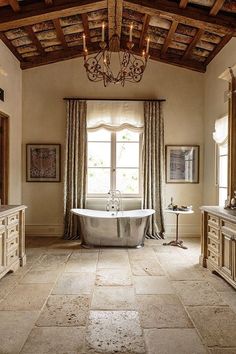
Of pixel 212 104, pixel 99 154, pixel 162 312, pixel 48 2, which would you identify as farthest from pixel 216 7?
pixel 162 312

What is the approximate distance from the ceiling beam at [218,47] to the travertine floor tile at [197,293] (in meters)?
3.70

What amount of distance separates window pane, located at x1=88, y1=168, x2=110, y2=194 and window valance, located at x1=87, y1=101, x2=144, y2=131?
0.87m

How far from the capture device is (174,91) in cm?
630

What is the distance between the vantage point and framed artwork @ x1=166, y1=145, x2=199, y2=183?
6.29 metres

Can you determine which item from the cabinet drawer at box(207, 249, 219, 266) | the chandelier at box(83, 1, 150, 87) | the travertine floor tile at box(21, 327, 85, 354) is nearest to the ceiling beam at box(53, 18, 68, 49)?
the chandelier at box(83, 1, 150, 87)

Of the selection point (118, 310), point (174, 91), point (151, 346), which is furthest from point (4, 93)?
point (151, 346)

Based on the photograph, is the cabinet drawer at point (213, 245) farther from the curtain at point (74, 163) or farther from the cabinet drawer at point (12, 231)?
the curtain at point (74, 163)

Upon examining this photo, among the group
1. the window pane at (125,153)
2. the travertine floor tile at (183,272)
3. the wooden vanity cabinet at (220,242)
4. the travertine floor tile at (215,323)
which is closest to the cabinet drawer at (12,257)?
the travertine floor tile at (183,272)

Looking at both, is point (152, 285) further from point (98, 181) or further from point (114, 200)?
point (98, 181)

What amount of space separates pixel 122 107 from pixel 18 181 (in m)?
2.55

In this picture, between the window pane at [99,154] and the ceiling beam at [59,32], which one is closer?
the ceiling beam at [59,32]

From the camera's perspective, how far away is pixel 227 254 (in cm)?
354

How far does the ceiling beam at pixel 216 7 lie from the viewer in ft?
13.3

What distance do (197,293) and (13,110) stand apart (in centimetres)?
448
